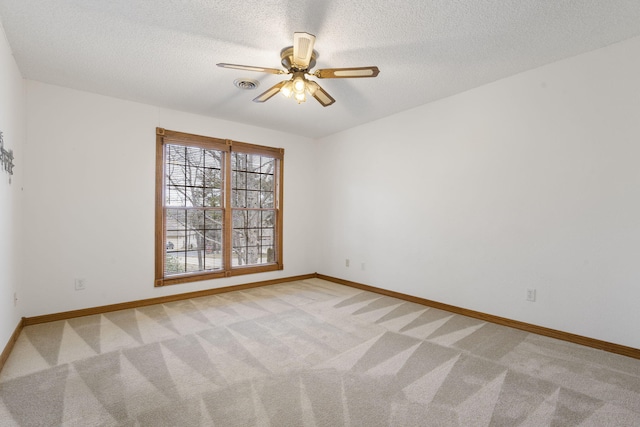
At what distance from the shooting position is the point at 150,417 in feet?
5.68

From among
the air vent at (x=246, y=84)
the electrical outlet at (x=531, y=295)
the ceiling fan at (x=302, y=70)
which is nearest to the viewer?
the ceiling fan at (x=302, y=70)

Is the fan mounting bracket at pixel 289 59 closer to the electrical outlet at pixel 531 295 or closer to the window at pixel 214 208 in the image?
the window at pixel 214 208

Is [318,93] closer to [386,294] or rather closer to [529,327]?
[386,294]

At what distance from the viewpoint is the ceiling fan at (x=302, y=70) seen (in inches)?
87.5

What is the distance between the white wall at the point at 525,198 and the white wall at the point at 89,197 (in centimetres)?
304

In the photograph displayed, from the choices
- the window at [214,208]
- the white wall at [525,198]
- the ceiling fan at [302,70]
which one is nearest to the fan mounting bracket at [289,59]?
the ceiling fan at [302,70]

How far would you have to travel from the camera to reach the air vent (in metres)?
3.27

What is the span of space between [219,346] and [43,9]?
2.94m

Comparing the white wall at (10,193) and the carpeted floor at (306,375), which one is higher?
the white wall at (10,193)

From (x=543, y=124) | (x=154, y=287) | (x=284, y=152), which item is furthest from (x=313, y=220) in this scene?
(x=543, y=124)

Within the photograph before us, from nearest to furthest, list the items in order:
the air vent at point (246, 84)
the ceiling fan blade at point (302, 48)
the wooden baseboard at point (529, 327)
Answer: the ceiling fan blade at point (302, 48), the wooden baseboard at point (529, 327), the air vent at point (246, 84)

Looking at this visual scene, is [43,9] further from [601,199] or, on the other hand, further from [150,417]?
Answer: [601,199]

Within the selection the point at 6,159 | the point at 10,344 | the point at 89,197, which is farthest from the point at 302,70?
the point at 10,344

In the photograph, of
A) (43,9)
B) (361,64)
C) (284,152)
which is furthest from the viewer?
(284,152)
